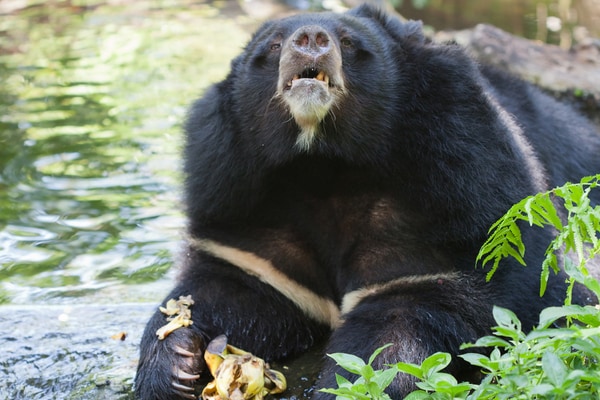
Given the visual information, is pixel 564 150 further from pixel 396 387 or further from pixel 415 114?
pixel 396 387

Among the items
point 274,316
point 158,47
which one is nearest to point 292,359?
point 274,316

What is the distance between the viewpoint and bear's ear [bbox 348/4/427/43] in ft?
14.1

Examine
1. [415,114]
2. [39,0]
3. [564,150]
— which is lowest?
[39,0]

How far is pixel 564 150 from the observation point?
5008 mm

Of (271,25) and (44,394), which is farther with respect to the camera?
(271,25)

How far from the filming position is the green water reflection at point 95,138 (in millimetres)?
5656

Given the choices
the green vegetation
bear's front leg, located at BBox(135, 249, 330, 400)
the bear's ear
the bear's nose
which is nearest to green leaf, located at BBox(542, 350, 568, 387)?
the green vegetation

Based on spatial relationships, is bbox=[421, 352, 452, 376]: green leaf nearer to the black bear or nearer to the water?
the black bear

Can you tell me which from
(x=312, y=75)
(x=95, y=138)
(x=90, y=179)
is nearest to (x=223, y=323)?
(x=312, y=75)

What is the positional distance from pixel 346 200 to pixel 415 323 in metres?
0.74

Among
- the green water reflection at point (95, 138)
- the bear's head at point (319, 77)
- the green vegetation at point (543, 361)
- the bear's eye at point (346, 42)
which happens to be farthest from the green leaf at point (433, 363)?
the green water reflection at point (95, 138)

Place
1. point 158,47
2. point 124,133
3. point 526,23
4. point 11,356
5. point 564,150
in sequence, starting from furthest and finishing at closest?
1. point 526,23
2. point 158,47
3. point 124,133
4. point 564,150
5. point 11,356

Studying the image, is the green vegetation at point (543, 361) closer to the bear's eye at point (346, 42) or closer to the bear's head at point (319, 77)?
the bear's head at point (319, 77)

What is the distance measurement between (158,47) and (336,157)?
761cm
